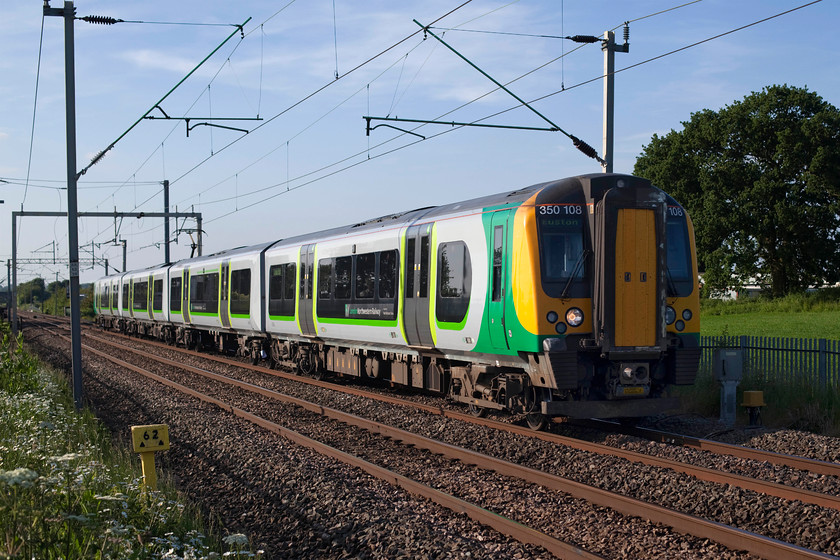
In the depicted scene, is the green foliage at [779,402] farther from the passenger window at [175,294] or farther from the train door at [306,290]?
the passenger window at [175,294]

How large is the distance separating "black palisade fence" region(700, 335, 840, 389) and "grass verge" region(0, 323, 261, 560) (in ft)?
27.6

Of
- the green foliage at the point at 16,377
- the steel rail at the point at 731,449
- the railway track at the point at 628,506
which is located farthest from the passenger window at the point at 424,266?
the green foliage at the point at 16,377

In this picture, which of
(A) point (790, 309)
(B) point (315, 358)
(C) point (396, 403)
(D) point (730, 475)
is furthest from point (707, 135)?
(D) point (730, 475)

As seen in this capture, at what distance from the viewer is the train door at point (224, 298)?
76.4ft

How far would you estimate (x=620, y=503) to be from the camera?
681 centimetres

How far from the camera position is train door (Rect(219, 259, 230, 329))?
23281 millimetres

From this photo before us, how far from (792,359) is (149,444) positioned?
9.95 m

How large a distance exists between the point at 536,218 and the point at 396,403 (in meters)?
5.02

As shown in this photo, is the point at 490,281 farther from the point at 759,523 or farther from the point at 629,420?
the point at 759,523

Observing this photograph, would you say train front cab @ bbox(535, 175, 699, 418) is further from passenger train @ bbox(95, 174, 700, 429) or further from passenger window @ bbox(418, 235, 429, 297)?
passenger window @ bbox(418, 235, 429, 297)

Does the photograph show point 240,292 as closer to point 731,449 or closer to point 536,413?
point 536,413

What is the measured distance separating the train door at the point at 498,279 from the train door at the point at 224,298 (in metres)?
14.0

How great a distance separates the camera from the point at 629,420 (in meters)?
11.4

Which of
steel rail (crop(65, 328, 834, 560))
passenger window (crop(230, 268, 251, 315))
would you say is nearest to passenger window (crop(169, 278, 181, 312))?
passenger window (crop(230, 268, 251, 315))
